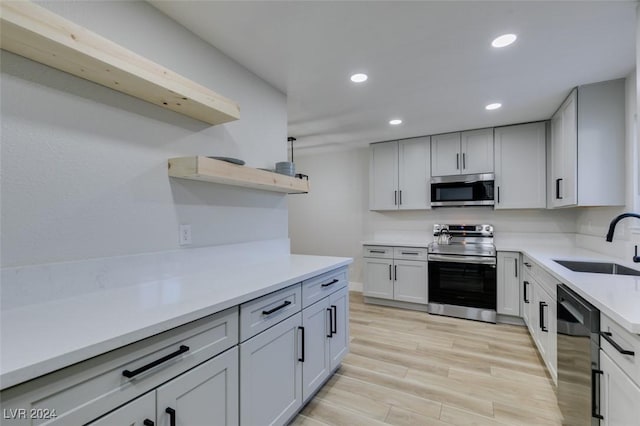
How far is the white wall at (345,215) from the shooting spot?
4453 mm

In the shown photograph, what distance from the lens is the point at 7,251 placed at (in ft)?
3.64

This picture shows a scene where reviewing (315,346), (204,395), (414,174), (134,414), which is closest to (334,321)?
(315,346)

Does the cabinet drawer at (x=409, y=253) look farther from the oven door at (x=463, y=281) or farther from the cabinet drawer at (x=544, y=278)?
the cabinet drawer at (x=544, y=278)

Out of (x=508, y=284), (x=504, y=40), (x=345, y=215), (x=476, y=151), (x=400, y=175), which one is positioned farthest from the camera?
(x=345, y=215)

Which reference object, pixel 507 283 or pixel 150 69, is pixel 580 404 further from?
pixel 150 69

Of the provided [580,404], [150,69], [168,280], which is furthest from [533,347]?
[150,69]

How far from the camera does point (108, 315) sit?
1.05m

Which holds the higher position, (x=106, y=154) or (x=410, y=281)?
(x=106, y=154)

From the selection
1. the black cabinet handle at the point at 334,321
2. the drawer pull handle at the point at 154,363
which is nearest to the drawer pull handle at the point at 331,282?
the black cabinet handle at the point at 334,321

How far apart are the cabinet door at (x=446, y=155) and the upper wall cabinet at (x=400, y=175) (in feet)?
0.32

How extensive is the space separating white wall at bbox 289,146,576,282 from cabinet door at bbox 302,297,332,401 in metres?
2.82

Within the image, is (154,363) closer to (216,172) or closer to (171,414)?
(171,414)

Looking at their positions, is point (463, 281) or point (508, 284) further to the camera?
point (463, 281)

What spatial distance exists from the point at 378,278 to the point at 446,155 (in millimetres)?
1994
